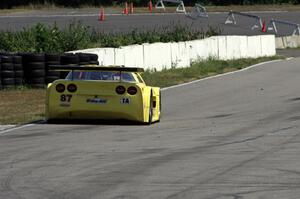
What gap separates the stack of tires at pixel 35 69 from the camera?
76.8 ft

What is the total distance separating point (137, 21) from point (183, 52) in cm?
2595

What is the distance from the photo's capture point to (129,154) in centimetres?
1262

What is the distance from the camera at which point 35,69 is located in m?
23.5

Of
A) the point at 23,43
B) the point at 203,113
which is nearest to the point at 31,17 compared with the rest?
the point at 23,43

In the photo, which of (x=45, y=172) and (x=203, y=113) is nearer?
(x=45, y=172)

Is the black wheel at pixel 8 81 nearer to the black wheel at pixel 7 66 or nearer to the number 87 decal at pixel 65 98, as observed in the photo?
the black wheel at pixel 7 66

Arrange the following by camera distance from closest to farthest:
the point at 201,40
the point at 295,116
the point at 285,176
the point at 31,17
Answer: the point at 285,176, the point at 295,116, the point at 201,40, the point at 31,17

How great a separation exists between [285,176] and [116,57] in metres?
16.7

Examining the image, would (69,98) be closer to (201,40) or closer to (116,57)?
(116,57)

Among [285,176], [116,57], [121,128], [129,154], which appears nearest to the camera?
[285,176]

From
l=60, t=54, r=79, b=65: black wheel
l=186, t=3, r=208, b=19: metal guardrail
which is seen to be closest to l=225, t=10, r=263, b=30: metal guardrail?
l=186, t=3, r=208, b=19: metal guardrail

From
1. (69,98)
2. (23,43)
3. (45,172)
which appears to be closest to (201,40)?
(23,43)

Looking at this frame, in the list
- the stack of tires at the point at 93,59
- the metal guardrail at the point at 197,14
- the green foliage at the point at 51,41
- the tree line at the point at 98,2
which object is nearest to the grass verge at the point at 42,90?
the stack of tires at the point at 93,59

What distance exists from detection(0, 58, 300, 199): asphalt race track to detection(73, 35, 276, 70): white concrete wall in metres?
7.01
